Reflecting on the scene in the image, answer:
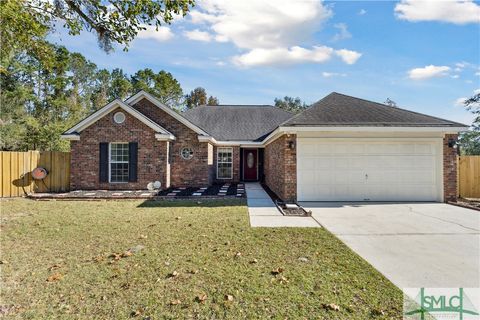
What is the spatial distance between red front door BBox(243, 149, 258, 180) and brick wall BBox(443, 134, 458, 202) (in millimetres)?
10546

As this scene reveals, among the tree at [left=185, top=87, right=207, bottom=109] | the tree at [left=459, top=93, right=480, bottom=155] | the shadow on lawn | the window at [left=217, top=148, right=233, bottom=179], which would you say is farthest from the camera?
the tree at [left=185, top=87, right=207, bottom=109]

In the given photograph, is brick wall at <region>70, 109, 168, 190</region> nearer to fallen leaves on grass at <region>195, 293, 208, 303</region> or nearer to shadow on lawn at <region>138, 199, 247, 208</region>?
shadow on lawn at <region>138, 199, 247, 208</region>

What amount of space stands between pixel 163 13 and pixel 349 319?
6.76 metres

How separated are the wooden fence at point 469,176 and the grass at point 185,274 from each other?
9.27 metres

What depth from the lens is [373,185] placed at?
10164 mm

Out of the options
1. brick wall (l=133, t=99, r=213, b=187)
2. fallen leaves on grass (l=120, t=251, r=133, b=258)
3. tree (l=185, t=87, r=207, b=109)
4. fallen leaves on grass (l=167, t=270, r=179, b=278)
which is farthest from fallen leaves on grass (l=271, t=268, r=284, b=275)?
tree (l=185, t=87, r=207, b=109)

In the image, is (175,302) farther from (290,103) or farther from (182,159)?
(290,103)

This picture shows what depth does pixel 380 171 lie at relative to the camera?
10.1 metres

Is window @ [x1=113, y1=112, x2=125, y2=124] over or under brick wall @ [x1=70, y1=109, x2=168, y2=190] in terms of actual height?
over

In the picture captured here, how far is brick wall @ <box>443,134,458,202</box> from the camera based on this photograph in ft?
32.7

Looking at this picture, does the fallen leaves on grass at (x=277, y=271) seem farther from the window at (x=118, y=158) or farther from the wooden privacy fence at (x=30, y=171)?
the wooden privacy fence at (x=30, y=171)

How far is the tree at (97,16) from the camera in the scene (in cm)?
608

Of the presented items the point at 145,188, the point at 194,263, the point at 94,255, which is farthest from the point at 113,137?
the point at 194,263

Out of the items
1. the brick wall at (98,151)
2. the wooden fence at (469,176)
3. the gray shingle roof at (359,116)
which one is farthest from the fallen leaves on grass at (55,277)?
the wooden fence at (469,176)
